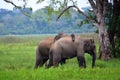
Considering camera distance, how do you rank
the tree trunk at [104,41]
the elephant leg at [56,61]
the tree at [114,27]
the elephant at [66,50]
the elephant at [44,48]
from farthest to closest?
the tree at [114,27] → the tree trunk at [104,41] → the elephant at [44,48] → the elephant at [66,50] → the elephant leg at [56,61]

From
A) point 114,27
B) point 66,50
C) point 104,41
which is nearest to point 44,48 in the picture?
point 66,50

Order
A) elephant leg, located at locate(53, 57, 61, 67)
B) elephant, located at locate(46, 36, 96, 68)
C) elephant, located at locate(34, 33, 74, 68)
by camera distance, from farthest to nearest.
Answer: elephant, located at locate(34, 33, 74, 68) → elephant, located at locate(46, 36, 96, 68) → elephant leg, located at locate(53, 57, 61, 67)

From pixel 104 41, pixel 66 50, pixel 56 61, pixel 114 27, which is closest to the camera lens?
pixel 56 61

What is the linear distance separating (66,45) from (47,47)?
41.4 inches

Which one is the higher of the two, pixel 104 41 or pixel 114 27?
pixel 114 27

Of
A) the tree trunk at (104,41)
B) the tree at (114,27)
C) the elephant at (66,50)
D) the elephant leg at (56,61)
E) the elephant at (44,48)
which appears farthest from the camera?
the tree at (114,27)

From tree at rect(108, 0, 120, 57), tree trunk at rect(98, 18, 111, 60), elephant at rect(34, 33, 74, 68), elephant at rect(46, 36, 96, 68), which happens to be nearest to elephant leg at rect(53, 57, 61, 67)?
elephant at rect(46, 36, 96, 68)

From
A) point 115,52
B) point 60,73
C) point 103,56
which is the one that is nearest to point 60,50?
point 60,73

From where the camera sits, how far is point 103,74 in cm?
1221

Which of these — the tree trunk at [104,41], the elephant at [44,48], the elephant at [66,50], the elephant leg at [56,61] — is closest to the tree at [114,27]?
the tree trunk at [104,41]

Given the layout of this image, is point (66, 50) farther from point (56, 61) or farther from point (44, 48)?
point (44, 48)

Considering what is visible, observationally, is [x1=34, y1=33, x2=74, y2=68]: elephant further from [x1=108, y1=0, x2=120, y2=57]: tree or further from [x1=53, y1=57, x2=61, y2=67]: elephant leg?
[x1=108, y1=0, x2=120, y2=57]: tree

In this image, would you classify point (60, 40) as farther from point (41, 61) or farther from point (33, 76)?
point (33, 76)

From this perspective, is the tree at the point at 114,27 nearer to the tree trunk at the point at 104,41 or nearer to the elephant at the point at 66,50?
the tree trunk at the point at 104,41
